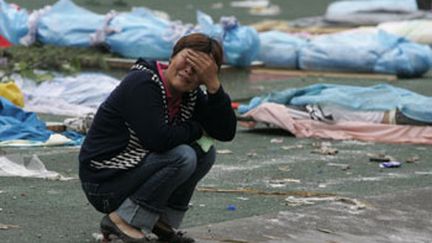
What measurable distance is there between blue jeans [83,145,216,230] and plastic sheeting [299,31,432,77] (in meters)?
8.82

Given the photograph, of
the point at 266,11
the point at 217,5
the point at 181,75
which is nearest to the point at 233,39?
the point at 181,75

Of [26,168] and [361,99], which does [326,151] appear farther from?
[26,168]

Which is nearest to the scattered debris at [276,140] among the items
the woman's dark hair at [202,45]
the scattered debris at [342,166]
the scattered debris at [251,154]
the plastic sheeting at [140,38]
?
the scattered debris at [251,154]

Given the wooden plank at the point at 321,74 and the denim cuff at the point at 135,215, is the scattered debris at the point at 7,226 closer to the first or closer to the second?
the denim cuff at the point at 135,215

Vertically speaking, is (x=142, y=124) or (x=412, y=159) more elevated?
(x=142, y=124)

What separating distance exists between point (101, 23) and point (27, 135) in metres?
4.64

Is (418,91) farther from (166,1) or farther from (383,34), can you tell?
(166,1)

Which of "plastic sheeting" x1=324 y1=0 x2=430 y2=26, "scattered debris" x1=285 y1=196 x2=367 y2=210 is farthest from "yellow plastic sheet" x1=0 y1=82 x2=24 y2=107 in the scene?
"plastic sheeting" x1=324 y1=0 x2=430 y2=26

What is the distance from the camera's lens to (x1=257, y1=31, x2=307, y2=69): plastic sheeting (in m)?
14.7

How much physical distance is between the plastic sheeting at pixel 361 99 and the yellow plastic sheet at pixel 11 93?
6.31ft

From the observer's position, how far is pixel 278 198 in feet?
23.2

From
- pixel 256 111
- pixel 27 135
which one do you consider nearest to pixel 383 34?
pixel 256 111

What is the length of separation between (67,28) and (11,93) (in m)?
3.60

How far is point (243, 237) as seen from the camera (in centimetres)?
581
